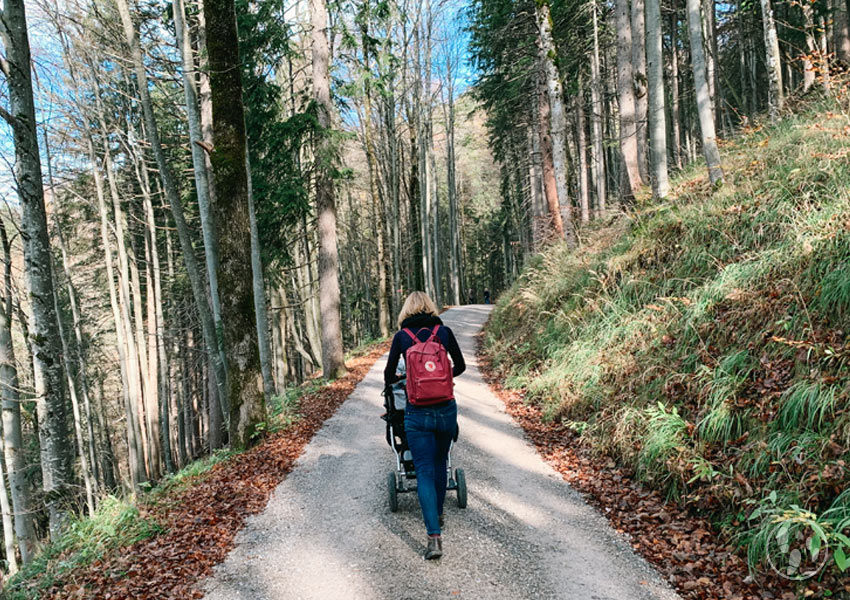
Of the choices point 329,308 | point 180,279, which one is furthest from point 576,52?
point 180,279

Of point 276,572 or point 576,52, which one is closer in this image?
point 276,572

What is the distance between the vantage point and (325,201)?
1170 centimetres

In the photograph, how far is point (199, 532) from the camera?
15.2 feet

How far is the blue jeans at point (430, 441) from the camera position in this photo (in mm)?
3939

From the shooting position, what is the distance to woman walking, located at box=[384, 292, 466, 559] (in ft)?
12.6

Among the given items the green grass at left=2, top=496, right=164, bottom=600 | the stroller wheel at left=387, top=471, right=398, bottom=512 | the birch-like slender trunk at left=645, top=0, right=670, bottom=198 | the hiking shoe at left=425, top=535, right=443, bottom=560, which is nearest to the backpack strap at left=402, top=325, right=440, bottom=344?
the stroller wheel at left=387, top=471, right=398, bottom=512

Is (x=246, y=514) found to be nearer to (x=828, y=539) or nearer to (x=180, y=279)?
(x=828, y=539)

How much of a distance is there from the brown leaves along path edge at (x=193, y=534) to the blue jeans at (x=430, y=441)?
6.31 feet

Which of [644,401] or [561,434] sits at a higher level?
[644,401]

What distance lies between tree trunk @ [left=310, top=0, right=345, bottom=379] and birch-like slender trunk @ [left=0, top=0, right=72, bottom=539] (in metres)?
6.02

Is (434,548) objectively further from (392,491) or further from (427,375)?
(427,375)

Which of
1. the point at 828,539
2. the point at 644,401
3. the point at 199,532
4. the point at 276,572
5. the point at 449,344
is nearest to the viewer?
the point at 828,539

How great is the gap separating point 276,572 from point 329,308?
329 inches

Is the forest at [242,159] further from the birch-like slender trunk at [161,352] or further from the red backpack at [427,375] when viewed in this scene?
the red backpack at [427,375]
